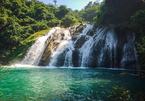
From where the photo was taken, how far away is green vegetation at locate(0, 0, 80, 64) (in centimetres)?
5881

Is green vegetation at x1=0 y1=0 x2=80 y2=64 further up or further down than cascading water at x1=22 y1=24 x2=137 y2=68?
further up

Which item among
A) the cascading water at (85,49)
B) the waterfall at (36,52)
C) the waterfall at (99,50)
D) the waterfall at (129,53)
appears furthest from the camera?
the waterfall at (36,52)

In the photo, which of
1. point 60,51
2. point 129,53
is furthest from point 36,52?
point 129,53

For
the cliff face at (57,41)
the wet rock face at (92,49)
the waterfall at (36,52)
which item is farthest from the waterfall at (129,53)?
the waterfall at (36,52)

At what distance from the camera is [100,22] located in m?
48.4

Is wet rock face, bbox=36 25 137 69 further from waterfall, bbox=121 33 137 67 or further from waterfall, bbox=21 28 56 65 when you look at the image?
waterfall, bbox=21 28 56 65

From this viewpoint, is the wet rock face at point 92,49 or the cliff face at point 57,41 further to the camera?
the cliff face at point 57,41

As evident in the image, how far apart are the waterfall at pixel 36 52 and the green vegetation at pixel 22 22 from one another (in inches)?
62.5

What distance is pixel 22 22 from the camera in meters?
71.6

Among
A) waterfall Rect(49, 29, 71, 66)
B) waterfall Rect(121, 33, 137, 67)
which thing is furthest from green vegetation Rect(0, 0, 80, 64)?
waterfall Rect(121, 33, 137, 67)

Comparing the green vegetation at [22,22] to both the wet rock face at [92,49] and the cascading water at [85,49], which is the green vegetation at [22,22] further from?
the wet rock face at [92,49]

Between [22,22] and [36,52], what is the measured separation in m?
20.9

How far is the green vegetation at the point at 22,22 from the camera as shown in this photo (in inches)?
2315

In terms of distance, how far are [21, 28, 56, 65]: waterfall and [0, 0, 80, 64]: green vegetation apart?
5.21 ft
